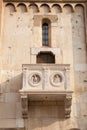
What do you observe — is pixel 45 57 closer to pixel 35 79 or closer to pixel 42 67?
pixel 42 67

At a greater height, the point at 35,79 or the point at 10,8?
the point at 10,8

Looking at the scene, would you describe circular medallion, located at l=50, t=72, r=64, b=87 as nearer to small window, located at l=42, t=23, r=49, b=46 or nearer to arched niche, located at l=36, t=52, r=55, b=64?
arched niche, located at l=36, t=52, r=55, b=64

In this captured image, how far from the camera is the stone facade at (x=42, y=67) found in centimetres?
1351

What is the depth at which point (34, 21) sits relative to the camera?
15391 millimetres

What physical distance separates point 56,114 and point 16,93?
1.63m

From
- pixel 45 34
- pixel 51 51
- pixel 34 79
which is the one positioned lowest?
pixel 34 79

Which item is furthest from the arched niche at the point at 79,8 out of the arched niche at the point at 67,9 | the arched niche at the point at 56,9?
the arched niche at the point at 56,9

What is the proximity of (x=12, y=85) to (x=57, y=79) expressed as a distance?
5.67 feet

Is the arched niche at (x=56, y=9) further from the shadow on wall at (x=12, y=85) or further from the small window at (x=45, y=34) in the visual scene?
the shadow on wall at (x=12, y=85)

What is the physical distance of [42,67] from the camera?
13.7 m

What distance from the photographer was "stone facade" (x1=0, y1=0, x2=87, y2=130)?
13508 millimetres

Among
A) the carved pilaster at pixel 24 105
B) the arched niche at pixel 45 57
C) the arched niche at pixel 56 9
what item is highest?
the arched niche at pixel 56 9

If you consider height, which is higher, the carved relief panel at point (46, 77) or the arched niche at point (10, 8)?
the arched niche at point (10, 8)

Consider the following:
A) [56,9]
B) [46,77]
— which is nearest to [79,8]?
[56,9]
